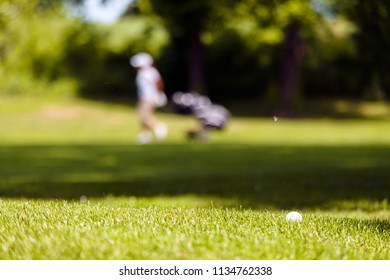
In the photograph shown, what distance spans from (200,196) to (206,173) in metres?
3.36

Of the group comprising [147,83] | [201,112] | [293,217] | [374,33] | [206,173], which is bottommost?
[293,217]

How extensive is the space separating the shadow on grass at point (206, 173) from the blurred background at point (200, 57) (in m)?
18.5

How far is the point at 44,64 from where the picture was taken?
44188 mm

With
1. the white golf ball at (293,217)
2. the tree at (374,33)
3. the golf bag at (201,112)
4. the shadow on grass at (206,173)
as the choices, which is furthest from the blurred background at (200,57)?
the white golf ball at (293,217)

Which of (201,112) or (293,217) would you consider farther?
(201,112)

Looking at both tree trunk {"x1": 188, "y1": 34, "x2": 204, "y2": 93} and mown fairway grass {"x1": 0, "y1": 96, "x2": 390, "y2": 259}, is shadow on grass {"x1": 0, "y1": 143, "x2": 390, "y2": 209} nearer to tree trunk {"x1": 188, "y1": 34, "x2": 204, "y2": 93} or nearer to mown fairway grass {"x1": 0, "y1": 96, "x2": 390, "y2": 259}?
mown fairway grass {"x1": 0, "y1": 96, "x2": 390, "y2": 259}

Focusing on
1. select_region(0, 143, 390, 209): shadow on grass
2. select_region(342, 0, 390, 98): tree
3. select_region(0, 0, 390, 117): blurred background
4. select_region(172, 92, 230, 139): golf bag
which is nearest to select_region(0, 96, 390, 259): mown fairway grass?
select_region(0, 143, 390, 209): shadow on grass

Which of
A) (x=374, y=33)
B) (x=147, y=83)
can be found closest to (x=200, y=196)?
(x=374, y=33)

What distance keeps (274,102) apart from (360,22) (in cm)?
2930

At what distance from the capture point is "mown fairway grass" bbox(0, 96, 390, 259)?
248 inches

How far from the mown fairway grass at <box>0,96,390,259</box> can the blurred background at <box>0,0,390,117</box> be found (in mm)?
9304

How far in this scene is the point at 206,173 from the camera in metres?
15.8

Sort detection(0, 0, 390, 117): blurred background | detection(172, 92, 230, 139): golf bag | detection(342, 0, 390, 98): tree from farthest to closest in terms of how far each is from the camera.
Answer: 1. detection(0, 0, 390, 117): blurred background
2. detection(172, 92, 230, 139): golf bag
3. detection(342, 0, 390, 98): tree

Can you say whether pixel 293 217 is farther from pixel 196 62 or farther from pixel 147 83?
pixel 196 62
